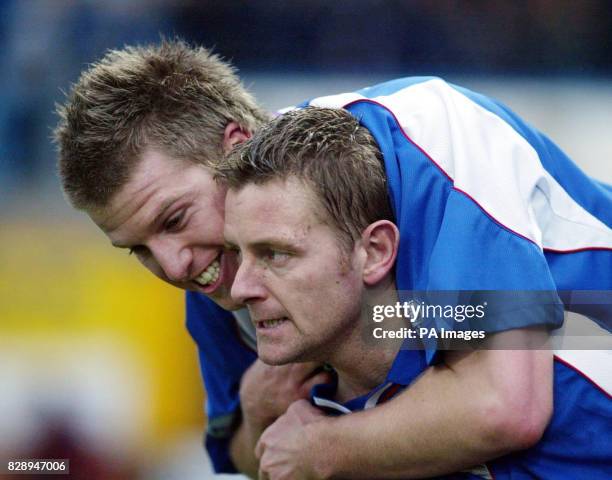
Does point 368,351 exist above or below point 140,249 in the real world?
below

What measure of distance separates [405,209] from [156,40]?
12.7 feet

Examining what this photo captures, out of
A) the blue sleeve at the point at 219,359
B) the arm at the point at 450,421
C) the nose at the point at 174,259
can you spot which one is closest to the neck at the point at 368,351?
the arm at the point at 450,421

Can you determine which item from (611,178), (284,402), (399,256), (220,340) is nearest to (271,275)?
(399,256)

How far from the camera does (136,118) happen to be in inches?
87.7

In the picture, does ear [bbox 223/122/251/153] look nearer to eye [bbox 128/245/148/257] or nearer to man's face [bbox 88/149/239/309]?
man's face [bbox 88/149/239/309]

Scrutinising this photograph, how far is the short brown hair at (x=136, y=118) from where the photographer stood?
7.22ft

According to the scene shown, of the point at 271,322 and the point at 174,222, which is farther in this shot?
the point at 174,222

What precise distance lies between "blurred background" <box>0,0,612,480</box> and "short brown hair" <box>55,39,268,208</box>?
206cm

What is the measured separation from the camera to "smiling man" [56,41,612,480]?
169 cm

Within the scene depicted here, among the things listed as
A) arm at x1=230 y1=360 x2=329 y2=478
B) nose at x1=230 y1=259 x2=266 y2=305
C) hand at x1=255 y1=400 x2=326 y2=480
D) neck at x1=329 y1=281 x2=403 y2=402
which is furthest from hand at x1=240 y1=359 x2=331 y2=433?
nose at x1=230 y1=259 x2=266 y2=305

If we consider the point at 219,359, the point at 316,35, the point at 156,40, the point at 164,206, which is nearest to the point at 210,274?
the point at 164,206

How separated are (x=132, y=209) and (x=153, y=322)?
85.9 inches

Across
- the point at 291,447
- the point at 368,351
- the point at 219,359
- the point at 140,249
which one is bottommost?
the point at 219,359

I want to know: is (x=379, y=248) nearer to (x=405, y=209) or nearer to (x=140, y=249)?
(x=405, y=209)
